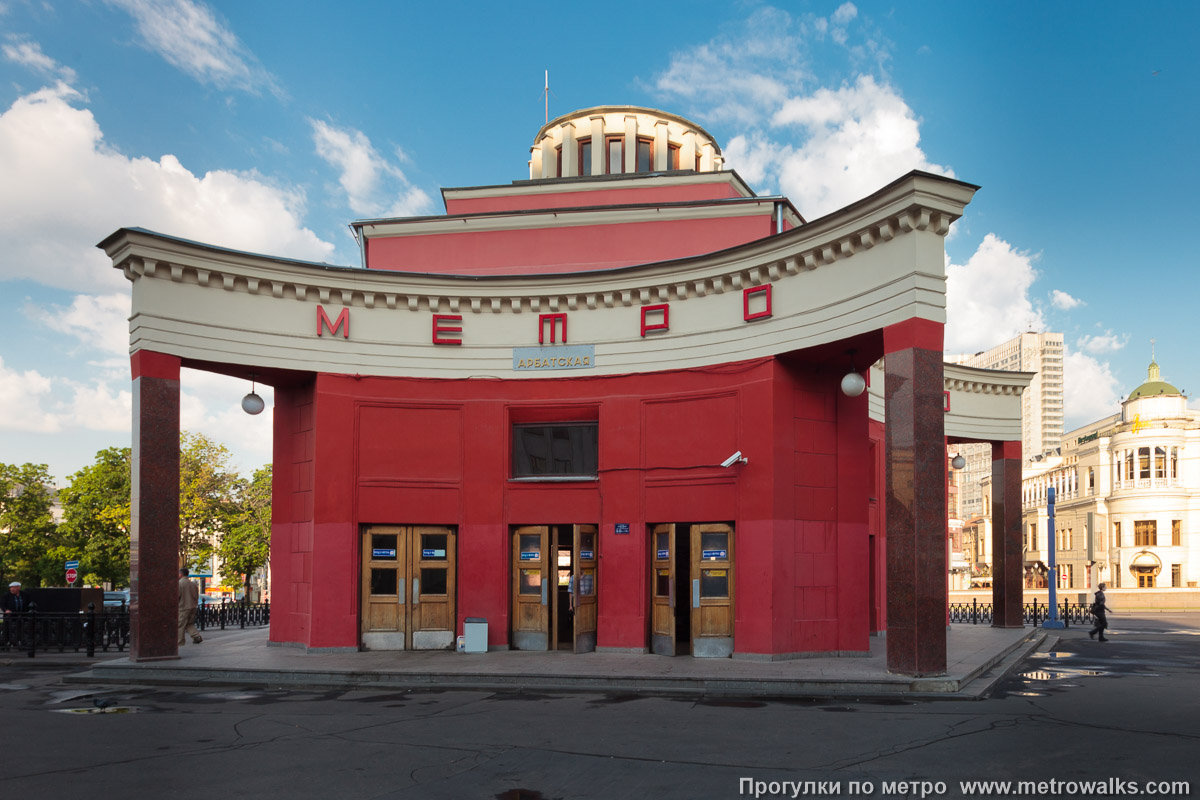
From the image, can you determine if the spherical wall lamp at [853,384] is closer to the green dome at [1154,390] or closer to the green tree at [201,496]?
the green tree at [201,496]

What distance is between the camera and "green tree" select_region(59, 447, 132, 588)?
53.5 metres

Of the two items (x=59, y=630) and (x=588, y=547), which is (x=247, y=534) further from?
(x=588, y=547)

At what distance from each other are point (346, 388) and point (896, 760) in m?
13.7

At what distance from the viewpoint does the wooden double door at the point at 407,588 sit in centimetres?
1850

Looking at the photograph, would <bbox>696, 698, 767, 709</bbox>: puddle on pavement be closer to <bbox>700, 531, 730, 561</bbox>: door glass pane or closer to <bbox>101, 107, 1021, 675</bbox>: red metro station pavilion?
<bbox>101, 107, 1021, 675</bbox>: red metro station pavilion

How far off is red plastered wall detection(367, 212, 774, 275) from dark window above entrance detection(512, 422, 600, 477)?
181 inches

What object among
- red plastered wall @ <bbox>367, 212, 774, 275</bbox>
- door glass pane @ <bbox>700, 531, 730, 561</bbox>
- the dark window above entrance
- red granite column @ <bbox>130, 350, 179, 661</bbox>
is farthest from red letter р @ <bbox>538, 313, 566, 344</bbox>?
red granite column @ <bbox>130, 350, 179, 661</bbox>

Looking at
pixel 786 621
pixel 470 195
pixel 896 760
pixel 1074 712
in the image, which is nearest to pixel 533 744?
pixel 896 760

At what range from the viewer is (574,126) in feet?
88.1

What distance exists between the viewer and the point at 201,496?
175ft

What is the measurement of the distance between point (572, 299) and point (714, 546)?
6041mm

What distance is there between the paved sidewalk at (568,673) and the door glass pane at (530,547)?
2019mm

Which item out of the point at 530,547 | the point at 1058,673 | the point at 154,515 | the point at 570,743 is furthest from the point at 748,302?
the point at 154,515

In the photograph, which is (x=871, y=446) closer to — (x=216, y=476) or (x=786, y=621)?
(x=786, y=621)
